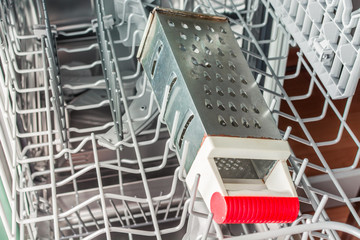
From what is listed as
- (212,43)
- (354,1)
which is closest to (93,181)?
(212,43)

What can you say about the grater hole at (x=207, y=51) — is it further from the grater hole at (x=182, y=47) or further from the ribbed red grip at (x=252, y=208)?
the ribbed red grip at (x=252, y=208)

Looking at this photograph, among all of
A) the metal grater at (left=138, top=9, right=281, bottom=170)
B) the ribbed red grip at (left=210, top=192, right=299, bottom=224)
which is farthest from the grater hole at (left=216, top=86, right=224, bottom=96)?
the ribbed red grip at (left=210, top=192, right=299, bottom=224)

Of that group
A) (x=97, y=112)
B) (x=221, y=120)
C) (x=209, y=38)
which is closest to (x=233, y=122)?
(x=221, y=120)

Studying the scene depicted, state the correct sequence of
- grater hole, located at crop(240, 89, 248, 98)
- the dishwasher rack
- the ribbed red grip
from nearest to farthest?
the ribbed red grip < grater hole, located at crop(240, 89, 248, 98) < the dishwasher rack

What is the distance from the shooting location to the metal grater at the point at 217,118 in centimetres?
37

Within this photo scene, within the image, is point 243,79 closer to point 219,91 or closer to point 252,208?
point 219,91

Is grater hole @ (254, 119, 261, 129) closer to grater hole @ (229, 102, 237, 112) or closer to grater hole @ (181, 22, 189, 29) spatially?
grater hole @ (229, 102, 237, 112)

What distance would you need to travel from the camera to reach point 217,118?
41 centimetres

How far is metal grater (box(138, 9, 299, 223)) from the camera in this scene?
0.37 meters

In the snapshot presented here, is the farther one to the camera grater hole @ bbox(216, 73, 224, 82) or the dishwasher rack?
the dishwasher rack

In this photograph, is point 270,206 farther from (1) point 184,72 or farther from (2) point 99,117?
(2) point 99,117

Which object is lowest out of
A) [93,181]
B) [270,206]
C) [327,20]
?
[93,181]

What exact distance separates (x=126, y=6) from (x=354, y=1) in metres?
0.40

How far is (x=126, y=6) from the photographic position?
2.40 feet
